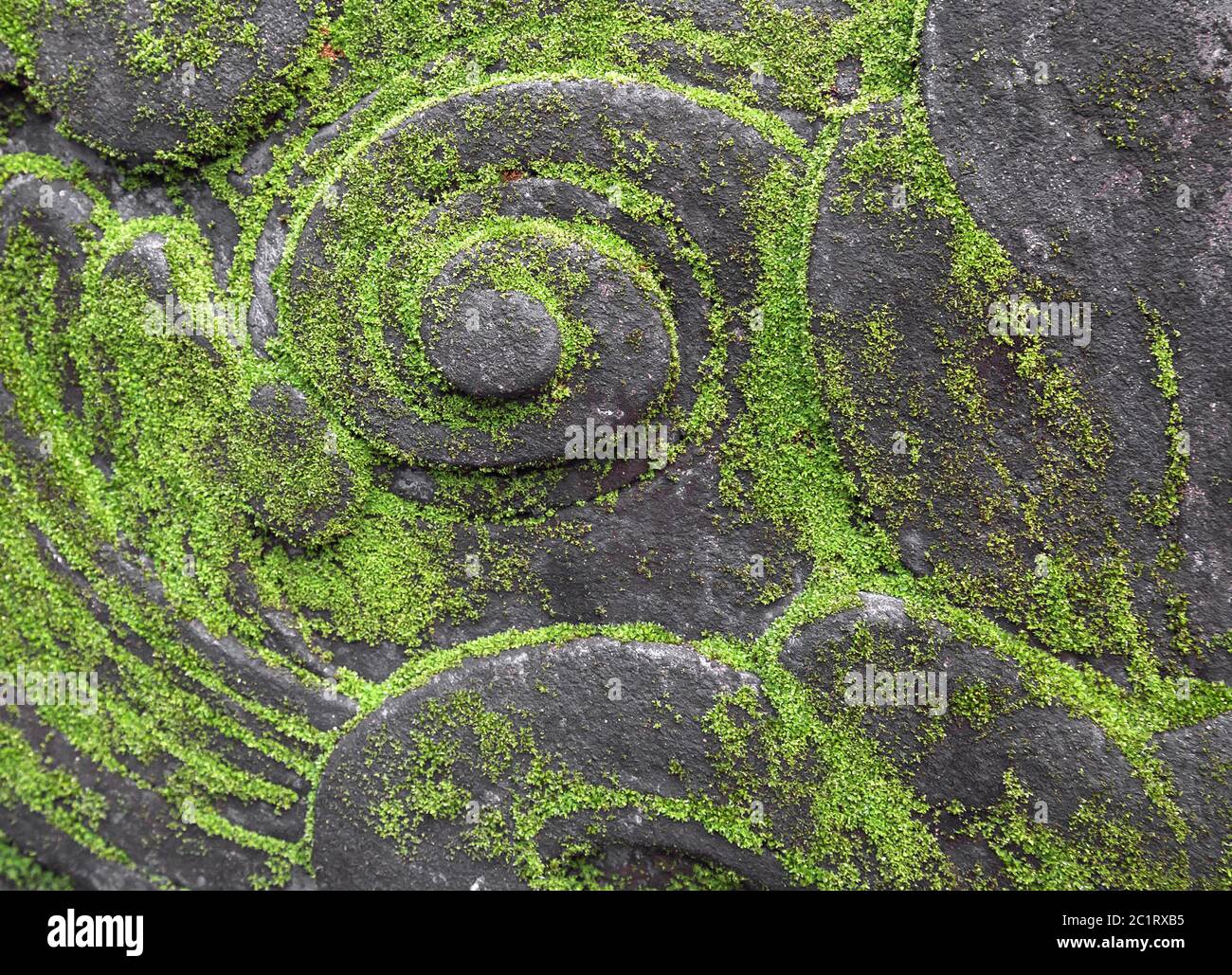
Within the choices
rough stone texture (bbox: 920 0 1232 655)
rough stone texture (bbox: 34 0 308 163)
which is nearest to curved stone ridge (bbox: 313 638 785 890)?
rough stone texture (bbox: 920 0 1232 655)

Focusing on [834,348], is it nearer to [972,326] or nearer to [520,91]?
[972,326]

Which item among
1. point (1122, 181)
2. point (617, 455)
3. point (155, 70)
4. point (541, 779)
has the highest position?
point (155, 70)

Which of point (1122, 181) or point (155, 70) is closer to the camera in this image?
point (1122, 181)

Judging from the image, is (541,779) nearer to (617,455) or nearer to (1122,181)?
(617,455)

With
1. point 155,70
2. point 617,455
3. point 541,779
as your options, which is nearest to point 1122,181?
point 617,455

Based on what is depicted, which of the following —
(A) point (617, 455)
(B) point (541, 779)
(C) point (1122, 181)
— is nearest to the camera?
(C) point (1122, 181)

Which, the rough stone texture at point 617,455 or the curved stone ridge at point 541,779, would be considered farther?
the curved stone ridge at point 541,779

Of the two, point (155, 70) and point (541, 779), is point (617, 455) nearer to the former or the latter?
point (541, 779)

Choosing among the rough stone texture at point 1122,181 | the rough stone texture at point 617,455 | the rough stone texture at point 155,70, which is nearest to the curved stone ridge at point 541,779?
the rough stone texture at point 617,455

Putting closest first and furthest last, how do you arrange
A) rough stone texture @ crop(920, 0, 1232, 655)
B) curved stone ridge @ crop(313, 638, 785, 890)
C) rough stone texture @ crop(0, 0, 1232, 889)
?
rough stone texture @ crop(920, 0, 1232, 655) → rough stone texture @ crop(0, 0, 1232, 889) → curved stone ridge @ crop(313, 638, 785, 890)

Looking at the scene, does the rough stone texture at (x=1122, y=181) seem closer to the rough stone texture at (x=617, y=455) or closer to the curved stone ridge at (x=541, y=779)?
the rough stone texture at (x=617, y=455)

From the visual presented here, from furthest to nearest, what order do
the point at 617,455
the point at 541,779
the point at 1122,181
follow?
the point at 617,455 < the point at 541,779 < the point at 1122,181

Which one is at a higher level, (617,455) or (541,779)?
(617,455)

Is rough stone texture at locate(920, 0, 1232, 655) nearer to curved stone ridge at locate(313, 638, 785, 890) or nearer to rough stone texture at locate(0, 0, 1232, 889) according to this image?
rough stone texture at locate(0, 0, 1232, 889)
